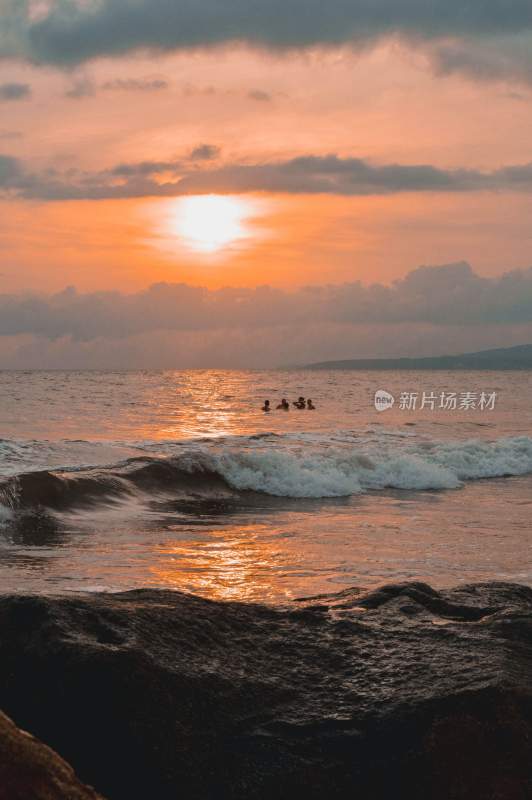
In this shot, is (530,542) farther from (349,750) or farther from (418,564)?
(349,750)

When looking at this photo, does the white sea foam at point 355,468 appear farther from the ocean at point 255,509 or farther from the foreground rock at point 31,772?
the foreground rock at point 31,772

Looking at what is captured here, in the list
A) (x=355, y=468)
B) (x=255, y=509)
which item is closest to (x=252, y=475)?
(x=355, y=468)

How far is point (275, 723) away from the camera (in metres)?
3.64

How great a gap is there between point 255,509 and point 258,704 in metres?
12.7

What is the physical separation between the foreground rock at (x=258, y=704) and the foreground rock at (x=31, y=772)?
113cm

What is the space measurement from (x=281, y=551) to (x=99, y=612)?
7031 millimetres

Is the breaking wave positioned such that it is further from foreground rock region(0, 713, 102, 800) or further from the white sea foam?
foreground rock region(0, 713, 102, 800)

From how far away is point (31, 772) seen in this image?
7.30 ft

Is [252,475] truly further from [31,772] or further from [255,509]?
[31,772]

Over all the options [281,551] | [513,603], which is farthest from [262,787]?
[281,551]

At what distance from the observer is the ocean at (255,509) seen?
9328 millimetres

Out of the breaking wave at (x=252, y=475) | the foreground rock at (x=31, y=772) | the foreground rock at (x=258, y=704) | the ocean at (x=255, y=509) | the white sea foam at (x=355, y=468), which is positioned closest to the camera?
the foreground rock at (x=31, y=772)

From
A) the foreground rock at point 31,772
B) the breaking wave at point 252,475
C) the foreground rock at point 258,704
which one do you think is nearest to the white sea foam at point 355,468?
the breaking wave at point 252,475

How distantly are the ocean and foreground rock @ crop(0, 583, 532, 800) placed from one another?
11.3 feet
